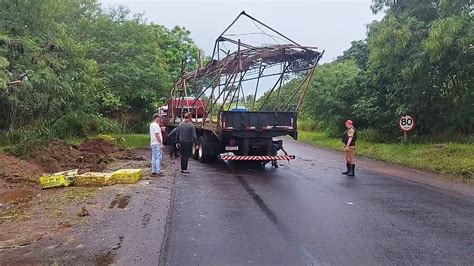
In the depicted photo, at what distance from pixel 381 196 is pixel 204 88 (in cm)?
946

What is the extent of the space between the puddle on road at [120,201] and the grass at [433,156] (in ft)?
31.1

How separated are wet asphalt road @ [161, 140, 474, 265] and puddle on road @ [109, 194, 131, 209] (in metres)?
0.96

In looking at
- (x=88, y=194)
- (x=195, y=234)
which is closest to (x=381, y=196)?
(x=195, y=234)

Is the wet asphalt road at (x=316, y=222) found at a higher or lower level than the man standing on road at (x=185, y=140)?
lower

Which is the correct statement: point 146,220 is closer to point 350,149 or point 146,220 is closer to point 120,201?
point 120,201

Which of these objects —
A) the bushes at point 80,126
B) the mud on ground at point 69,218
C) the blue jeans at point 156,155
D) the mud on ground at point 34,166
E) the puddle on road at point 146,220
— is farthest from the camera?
the bushes at point 80,126

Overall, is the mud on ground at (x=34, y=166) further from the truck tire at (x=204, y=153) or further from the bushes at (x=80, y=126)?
the bushes at (x=80, y=126)

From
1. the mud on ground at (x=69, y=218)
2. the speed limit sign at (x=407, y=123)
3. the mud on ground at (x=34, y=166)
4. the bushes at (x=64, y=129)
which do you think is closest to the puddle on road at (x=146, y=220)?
the mud on ground at (x=69, y=218)

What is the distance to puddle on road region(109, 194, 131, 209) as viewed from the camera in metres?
9.25

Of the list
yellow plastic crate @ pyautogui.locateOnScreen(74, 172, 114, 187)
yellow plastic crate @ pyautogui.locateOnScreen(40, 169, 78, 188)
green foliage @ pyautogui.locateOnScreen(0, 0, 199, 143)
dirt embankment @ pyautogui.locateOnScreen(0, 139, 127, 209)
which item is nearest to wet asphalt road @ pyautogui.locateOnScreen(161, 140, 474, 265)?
yellow plastic crate @ pyautogui.locateOnScreen(74, 172, 114, 187)

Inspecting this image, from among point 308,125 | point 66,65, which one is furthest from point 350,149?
point 308,125

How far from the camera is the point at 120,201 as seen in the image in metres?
9.71

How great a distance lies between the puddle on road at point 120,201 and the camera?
9.25m

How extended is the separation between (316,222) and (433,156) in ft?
38.6
